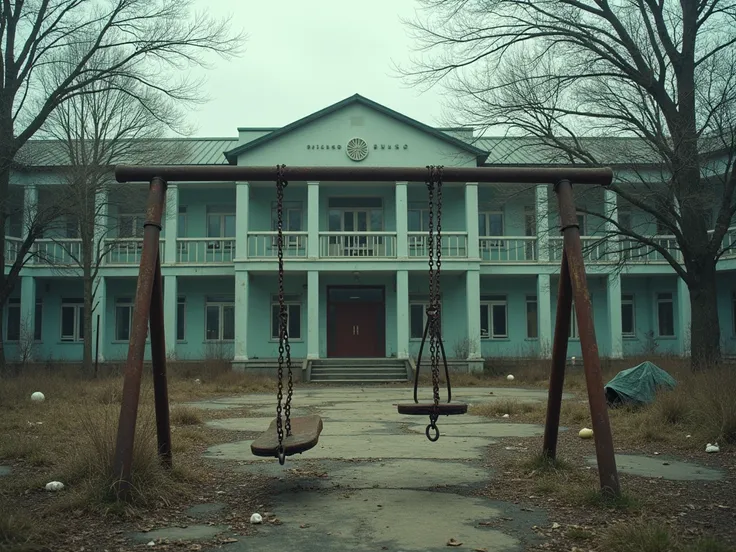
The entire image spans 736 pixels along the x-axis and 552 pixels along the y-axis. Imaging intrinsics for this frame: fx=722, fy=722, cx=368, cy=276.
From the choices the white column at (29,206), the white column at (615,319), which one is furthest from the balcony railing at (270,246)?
the white column at (615,319)

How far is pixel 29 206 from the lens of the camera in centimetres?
2253

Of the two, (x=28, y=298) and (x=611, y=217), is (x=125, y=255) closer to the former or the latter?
(x=28, y=298)

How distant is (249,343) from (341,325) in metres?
3.81

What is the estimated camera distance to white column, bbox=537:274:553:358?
27.5 meters

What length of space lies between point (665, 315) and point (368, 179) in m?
27.5

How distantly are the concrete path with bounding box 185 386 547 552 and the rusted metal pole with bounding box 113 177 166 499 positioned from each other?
119 centimetres

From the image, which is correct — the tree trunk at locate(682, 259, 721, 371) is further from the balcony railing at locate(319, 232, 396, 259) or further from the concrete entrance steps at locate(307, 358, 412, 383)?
the balcony railing at locate(319, 232, 396, 259)

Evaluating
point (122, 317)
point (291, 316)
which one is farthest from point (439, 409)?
point (122, 317)

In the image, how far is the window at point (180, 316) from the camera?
3034cm

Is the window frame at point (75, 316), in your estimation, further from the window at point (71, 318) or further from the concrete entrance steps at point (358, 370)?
the concrete entrance steps at point (358, 370)

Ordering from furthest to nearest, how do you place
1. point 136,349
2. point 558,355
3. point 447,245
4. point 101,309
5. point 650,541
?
point 101,309, point 447,245, point 558,355, point 136,349, point 650,541

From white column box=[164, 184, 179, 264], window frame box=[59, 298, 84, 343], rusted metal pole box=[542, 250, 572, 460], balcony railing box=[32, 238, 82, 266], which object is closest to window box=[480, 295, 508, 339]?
white column box=[164, 184, 179, 264]

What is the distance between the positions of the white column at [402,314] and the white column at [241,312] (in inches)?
226

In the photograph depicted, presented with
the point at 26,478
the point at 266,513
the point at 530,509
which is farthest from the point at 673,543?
the point at 26,478
